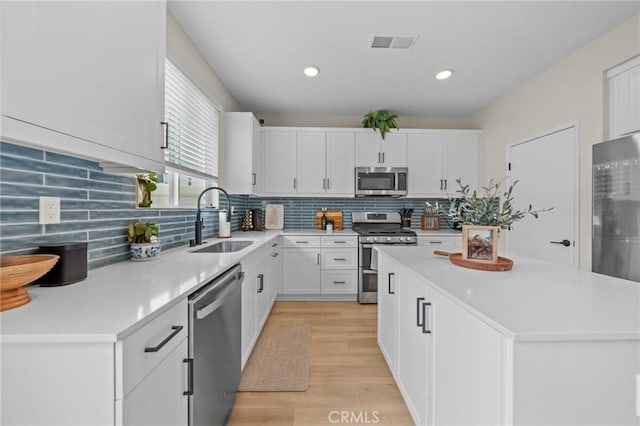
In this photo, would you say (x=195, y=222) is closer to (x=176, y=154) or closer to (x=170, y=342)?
(x=176, y=154)

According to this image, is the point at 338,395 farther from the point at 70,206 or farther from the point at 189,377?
the point at 70,206

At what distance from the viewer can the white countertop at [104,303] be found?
72 cm

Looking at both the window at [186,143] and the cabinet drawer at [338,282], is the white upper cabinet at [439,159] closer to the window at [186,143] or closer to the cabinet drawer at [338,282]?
the cabinet drawer at [338,282]

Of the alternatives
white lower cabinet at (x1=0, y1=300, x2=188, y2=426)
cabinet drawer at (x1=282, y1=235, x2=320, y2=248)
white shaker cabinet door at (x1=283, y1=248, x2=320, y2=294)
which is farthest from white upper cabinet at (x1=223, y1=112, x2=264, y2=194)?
white lower cabinet at (x1=0, y1=300, x2=188, y2=426)

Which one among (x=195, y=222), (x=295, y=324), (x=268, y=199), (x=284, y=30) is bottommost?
(x=295, y=324)

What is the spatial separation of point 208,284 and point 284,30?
6.48ft

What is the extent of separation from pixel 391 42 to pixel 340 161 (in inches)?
70.1

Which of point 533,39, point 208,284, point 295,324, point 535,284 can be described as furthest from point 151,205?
point 533,39

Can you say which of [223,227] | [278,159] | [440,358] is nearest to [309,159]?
[278,159]

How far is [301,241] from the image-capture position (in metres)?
3.75

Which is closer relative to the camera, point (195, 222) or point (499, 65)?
point (195, 222)

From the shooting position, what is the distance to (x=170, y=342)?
3.32 feet

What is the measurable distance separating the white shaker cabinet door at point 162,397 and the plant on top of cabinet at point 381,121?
3.55 metres

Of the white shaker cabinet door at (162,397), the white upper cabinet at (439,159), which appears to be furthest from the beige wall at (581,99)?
the white shaker cabinet door at (162,397)
